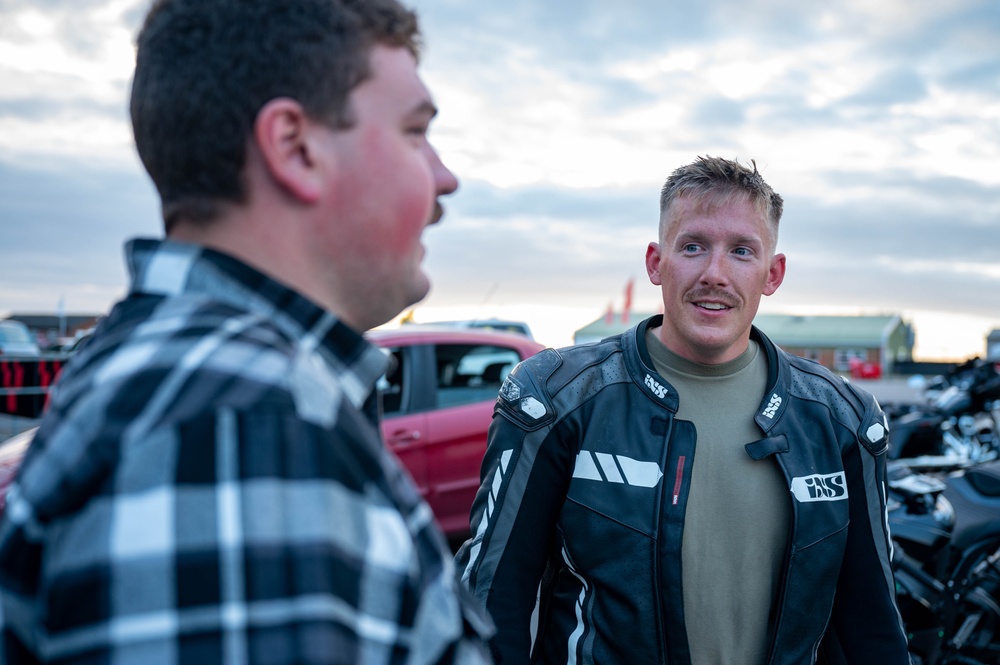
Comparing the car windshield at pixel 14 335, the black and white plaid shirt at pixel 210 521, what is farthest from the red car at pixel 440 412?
the car windshield at pixel 14 335

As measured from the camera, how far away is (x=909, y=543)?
406 cm

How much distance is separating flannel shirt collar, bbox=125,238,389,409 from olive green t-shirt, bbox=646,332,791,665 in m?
1.41

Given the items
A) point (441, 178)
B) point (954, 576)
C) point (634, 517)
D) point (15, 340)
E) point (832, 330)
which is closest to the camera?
point (441, 178)

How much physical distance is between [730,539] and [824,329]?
52670 mm

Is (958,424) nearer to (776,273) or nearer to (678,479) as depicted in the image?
(776,273)

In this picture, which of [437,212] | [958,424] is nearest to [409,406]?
[437,212]

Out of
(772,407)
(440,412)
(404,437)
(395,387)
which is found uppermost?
(772,407)

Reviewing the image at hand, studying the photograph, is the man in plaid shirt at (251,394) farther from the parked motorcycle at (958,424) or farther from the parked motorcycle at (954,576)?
the parked motorcycle at (958,424)

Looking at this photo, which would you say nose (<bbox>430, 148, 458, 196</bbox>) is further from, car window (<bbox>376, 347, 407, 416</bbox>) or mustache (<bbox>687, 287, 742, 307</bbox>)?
car window (<bbox>376, 347, 407, 416</bbox>)

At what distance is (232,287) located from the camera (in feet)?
2.87

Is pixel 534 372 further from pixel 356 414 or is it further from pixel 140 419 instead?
pixel 140 419

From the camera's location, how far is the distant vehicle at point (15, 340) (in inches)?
821

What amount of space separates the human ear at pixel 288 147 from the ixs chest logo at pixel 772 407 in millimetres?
1599

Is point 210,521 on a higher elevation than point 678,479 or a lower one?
higher
